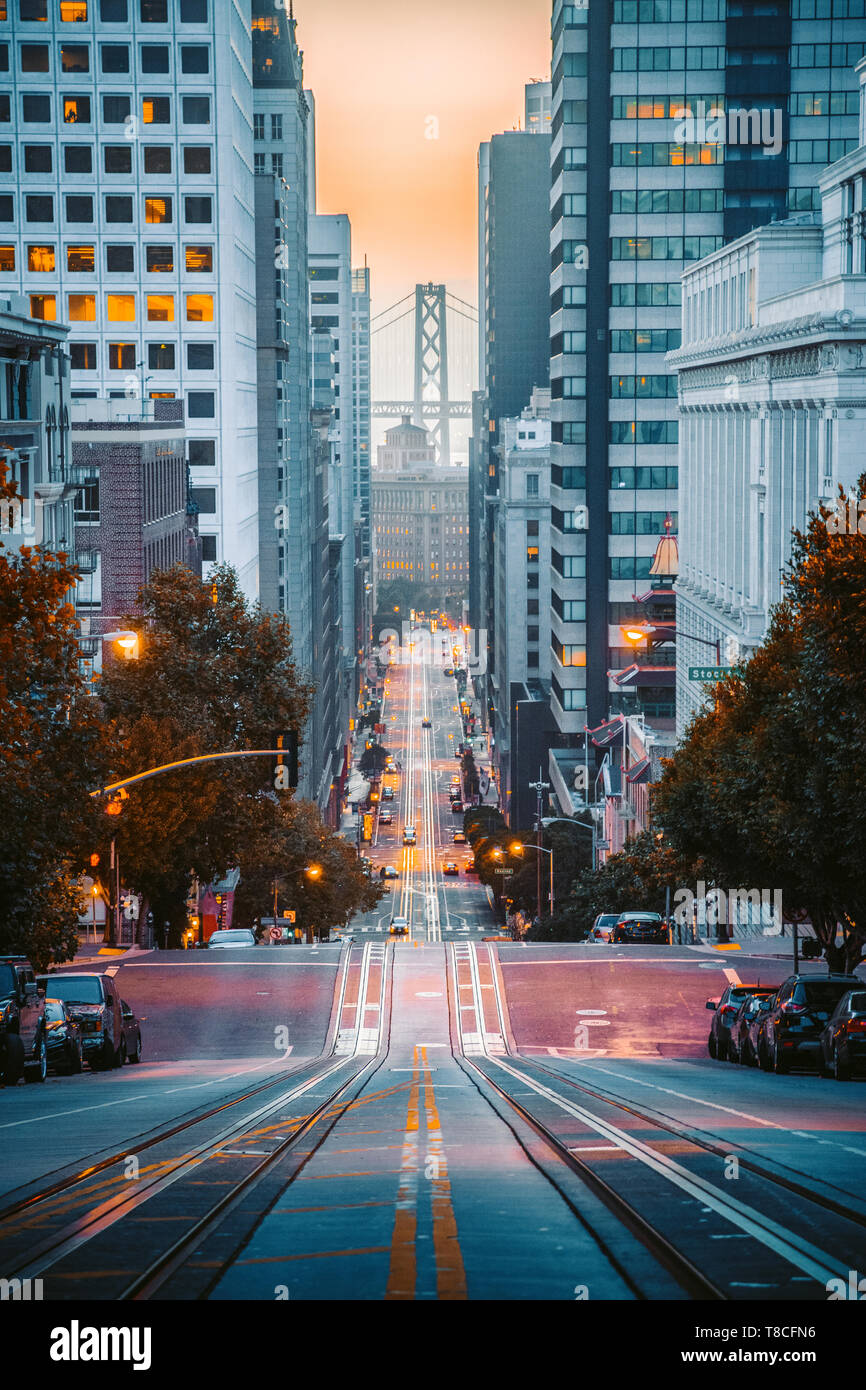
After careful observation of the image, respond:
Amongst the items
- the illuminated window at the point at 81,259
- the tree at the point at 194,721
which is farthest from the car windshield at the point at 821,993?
the illuminated window at the point at 81,259

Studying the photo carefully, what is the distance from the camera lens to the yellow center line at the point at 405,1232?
996cm

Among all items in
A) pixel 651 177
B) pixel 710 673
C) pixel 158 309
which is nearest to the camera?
pixel 710 673

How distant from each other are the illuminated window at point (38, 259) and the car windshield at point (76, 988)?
226 ft

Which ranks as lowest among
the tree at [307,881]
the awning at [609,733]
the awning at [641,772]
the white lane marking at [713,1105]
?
the tree at [307,881]

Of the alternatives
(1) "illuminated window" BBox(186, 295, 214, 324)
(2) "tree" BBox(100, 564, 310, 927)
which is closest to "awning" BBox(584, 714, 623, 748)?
(1) "illuminated window" BBox(186, 295, 214, 324)

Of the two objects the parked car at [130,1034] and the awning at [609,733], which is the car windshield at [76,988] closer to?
the parked car at [130,1034]

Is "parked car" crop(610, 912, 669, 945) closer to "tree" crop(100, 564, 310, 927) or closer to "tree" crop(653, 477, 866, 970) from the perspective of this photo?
"tree" crop(653, 477, 866, 970)

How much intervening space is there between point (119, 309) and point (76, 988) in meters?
67.9

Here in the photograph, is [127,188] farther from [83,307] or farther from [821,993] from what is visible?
[821,993]

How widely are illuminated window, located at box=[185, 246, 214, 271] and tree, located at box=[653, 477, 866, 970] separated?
5398cm

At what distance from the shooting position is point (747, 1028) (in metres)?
31.1

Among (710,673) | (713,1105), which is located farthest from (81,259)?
(713,1105)

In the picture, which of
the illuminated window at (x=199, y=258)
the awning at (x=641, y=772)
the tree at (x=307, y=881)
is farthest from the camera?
the illuminated window at (x=199, y=258)

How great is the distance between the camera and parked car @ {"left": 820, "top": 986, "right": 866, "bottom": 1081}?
85.4 feet
